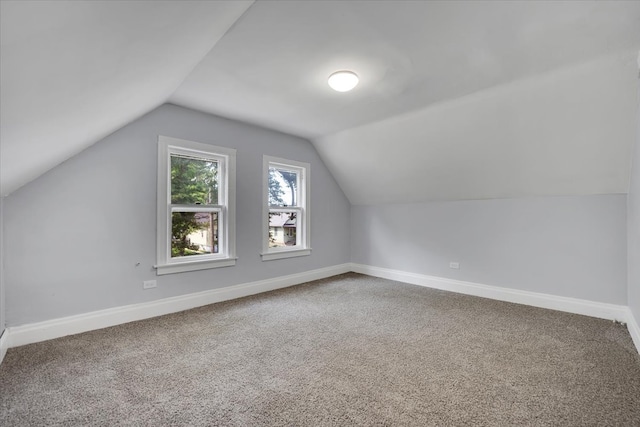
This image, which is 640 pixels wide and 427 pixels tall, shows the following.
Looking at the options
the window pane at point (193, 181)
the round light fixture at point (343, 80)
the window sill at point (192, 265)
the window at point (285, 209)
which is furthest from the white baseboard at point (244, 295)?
the round light fixture at point (343, 80)

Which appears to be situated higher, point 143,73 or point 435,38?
point 435,38

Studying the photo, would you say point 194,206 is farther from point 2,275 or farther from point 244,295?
point 2,275

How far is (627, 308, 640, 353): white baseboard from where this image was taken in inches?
95.6

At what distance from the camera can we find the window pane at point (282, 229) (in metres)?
4.54

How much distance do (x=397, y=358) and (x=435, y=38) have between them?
244 centimetres

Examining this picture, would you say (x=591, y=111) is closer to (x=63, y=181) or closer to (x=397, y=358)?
(x=397, y=358)

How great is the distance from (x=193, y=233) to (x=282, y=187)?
62.1 inches

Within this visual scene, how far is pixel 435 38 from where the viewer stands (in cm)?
215

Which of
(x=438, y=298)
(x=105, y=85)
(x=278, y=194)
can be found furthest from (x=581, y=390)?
(x=278, y=194)

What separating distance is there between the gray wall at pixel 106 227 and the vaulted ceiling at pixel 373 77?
256 millimetres

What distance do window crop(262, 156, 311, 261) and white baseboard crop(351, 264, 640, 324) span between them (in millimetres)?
1613

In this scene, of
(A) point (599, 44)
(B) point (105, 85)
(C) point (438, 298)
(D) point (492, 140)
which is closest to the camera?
(B) point (105, 85)

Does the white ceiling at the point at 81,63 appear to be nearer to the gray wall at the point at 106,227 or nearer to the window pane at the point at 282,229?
the gray wall at the point at 106,227

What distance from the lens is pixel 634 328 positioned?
8.43ft
